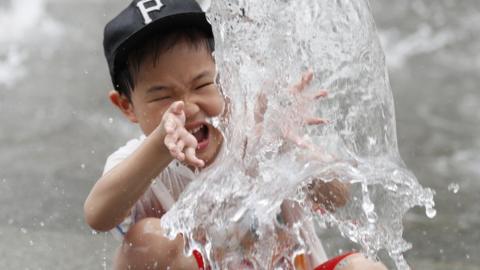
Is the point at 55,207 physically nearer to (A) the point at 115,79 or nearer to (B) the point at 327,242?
(B) the point at 327,242

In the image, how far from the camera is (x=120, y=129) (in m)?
4.43

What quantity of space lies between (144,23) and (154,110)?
198 mm

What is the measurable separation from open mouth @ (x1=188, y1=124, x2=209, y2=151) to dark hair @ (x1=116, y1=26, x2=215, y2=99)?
0.60 ft

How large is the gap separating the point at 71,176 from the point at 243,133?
5.38ft

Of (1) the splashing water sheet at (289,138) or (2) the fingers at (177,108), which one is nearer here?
(2) the fingers at (177,108)

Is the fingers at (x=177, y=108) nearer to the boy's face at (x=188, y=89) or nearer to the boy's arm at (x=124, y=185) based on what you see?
the boy's arm at (x=124, y=185)

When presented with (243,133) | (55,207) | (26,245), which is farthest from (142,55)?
(55,207)

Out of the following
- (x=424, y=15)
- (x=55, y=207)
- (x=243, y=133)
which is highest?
(x=243, y=133)

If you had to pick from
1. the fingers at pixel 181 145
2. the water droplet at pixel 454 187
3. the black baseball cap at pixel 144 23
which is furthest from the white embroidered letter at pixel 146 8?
the water droplet at pixel 454 187

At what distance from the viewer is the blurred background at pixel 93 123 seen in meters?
3.43

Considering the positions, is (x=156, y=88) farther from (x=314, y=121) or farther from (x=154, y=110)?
(x=314, y=121)

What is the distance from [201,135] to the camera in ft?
7.95

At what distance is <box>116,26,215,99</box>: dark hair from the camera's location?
2.45 metres

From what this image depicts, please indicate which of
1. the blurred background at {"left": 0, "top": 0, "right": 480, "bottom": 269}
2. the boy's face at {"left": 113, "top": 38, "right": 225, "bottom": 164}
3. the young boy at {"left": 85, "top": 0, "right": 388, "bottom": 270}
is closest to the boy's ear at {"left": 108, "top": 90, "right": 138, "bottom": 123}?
the young boy at {"left": 85, "top": 0, "right": 388, "bottom": 270}
